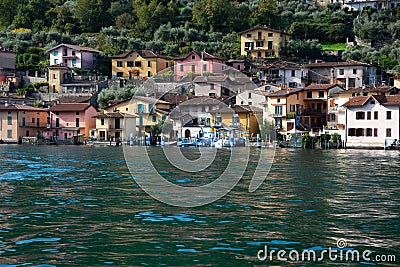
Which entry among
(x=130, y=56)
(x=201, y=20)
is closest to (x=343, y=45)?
(x=201, y=20)

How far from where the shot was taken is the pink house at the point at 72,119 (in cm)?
6506

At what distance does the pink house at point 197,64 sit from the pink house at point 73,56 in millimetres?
10805

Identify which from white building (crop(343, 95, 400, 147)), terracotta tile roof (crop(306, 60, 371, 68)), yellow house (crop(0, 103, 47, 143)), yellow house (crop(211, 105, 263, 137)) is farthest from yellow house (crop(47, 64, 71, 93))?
white building (crop(343, 95, 400, 147))

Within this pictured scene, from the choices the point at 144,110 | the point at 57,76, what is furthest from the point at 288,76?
the point at 57,76

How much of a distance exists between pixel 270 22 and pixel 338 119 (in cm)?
3529

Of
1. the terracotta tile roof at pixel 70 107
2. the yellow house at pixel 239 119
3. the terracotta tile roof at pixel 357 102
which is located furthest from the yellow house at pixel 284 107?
the terracotta tile roof at pixel 70 107

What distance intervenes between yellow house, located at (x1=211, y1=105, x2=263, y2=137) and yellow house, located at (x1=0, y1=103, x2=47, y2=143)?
60.2 feet

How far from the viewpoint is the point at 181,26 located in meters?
90.4

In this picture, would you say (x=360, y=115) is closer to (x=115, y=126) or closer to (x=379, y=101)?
(x=379, y=101)

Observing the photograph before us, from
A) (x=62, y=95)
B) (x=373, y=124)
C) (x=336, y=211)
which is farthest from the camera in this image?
(x=62, y=95)

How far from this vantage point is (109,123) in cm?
6256

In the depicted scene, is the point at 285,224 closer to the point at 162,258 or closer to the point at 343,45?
the point at 162,258

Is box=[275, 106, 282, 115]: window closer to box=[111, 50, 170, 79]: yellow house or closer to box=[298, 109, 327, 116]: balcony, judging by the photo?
box=[298, 109, 327, 116]: balcony

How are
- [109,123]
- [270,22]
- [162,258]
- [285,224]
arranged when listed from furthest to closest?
[270,22] → [109,123] → [285,224] → [162,258]
